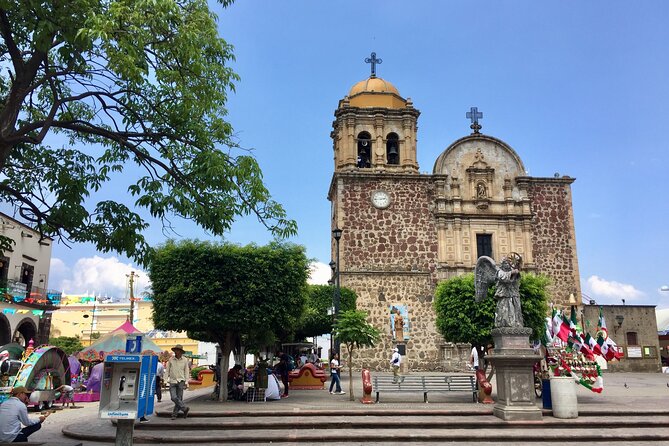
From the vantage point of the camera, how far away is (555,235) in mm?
29031

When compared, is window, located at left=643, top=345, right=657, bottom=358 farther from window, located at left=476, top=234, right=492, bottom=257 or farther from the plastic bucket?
the plastic bucket

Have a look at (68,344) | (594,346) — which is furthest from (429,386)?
(68,344)

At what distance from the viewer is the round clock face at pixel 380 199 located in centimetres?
2834

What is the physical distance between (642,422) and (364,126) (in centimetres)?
2146

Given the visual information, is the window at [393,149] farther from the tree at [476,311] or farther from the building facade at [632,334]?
the tree at [476,311]

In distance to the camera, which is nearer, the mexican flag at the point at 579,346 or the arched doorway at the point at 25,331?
the mexican flag at the point at 579,346

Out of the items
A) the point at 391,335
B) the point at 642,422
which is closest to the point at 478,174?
the point at 391,335

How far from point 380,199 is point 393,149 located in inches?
126

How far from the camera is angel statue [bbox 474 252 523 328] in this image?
459 inches

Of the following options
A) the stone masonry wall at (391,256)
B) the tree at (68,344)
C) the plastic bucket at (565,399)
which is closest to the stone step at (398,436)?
the plastic bucket at (565,399)

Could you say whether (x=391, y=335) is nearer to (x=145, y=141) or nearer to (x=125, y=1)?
(x=145, y=141)

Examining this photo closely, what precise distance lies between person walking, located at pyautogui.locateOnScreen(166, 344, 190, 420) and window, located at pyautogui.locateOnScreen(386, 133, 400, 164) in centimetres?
1994

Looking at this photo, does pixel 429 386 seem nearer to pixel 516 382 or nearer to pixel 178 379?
pixel 516 382

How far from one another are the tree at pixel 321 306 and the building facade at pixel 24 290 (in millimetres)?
13759
